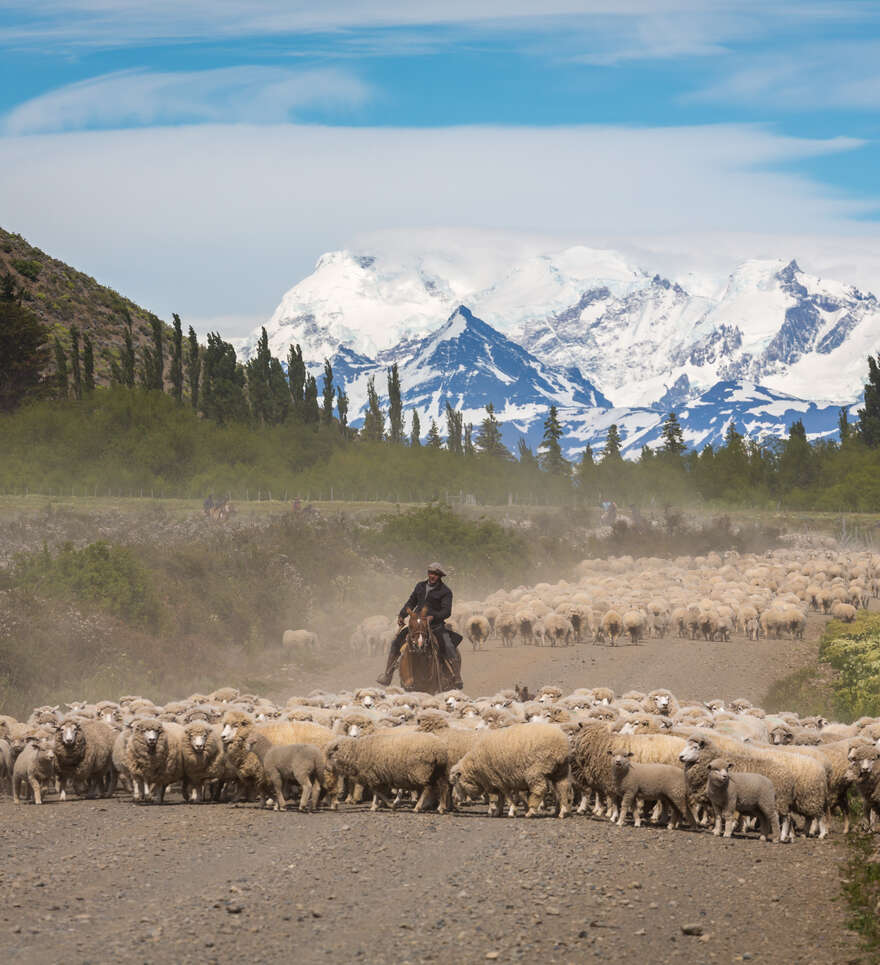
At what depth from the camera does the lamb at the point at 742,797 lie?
12703 mm

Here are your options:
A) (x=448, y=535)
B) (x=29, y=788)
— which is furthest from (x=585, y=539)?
(x=29, y=788)

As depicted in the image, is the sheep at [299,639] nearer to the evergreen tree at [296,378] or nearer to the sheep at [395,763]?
the sheep at [395,763]

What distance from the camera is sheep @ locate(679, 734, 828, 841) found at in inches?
512

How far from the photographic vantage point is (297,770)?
47.0ft

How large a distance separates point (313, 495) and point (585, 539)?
23485 mm

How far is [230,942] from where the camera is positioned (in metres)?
9.07

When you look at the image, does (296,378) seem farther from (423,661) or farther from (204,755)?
(204,755)

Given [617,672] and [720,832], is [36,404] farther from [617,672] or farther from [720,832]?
[720,832]

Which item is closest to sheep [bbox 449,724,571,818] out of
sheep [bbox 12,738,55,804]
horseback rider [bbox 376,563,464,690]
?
sheep [bbox 12,738,55,804]

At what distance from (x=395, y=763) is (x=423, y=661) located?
8.75 metres

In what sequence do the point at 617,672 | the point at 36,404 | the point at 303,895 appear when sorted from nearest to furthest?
1. the point at 303,895
2. the point at 617,672
3. the point at 36,404

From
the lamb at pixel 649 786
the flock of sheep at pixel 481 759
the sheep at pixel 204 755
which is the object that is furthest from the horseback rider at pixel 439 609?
the lamb at pixel 649 786

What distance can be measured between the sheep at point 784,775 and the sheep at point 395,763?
2720 millimetres

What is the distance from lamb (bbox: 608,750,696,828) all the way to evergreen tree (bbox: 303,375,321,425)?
94863 mm
